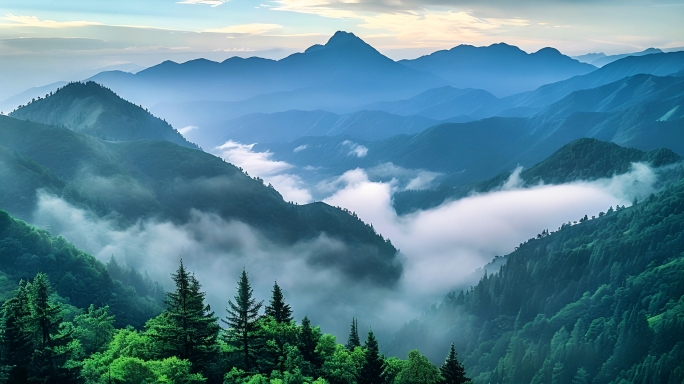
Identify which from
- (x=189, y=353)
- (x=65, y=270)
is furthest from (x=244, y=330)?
(x=65, y=270)

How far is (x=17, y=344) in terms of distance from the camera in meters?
53.1

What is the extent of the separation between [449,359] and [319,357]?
1595 centimetres

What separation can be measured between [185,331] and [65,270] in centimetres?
8867

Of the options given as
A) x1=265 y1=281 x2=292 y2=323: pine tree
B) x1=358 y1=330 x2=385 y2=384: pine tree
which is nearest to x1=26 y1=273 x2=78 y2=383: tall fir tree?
x1=265 y1=281 x2=292 y2=323: pine tree

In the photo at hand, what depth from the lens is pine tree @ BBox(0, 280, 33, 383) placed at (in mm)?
51062

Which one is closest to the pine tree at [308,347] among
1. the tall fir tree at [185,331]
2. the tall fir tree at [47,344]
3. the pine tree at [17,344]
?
the tall fir tree at [185,331]

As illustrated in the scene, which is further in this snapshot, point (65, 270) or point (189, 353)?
point (65, 270)

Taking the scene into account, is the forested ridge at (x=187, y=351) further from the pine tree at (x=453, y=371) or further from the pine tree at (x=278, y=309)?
the pine tree at (x=278, y=309)

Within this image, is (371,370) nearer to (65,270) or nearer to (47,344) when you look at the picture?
(47,344)

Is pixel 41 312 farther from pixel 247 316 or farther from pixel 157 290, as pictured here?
pixel 157 290

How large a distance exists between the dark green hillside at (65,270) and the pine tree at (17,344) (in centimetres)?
6820

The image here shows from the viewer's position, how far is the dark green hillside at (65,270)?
396ft

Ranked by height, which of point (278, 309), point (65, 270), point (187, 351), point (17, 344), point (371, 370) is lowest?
point (371, 370)

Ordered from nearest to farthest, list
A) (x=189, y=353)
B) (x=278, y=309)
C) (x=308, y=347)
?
(x=189, y=353) < (x=308, y=347) < (x=278, y=309)
